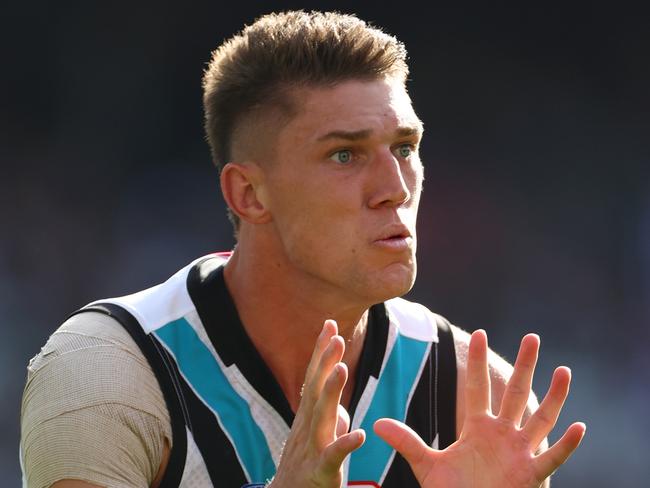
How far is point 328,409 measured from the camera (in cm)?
294

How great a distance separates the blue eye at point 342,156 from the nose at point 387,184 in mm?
93

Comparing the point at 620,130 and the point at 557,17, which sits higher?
the point at 557,17

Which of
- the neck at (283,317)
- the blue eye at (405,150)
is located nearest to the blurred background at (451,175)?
the neck at (283,317)

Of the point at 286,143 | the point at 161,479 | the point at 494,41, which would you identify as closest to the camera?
the point at 161,479

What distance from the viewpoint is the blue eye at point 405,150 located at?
3.82 m

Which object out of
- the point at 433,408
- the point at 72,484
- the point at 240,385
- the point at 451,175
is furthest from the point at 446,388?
the point at 451,175

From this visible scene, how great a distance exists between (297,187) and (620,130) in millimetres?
5641

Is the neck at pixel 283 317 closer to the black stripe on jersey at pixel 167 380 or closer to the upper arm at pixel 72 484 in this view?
the black stripe on jersey at pixel 167 380

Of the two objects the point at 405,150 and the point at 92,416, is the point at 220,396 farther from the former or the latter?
the point at 405,150

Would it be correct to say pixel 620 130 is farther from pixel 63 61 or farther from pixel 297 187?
pixel 297 187

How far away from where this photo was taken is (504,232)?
28.5ft

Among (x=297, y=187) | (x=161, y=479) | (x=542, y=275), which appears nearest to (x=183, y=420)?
(x=161, y=479)

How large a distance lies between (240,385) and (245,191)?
0.68 m

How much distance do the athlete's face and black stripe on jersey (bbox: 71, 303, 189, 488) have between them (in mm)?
541
